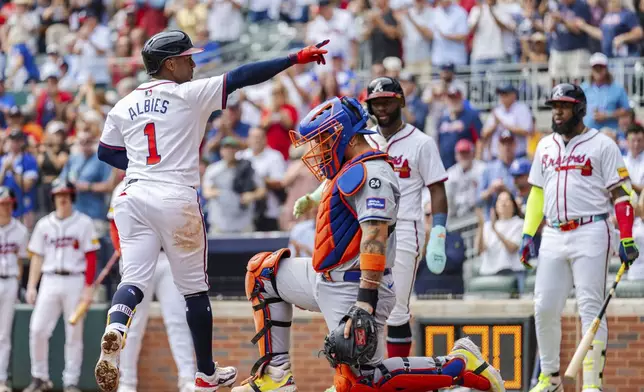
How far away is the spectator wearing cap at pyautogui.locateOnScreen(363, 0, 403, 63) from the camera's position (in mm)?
16922

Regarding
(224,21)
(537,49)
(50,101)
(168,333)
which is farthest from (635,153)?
(50,101)

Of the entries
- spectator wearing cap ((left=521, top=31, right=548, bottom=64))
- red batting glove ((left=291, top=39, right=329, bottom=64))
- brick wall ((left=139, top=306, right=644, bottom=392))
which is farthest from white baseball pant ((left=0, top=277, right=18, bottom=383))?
spectator wearing cap ((left=521, top=31, right=548, bottom=64))

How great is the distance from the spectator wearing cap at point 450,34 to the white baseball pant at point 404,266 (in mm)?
7382

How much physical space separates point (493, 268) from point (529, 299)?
87cm

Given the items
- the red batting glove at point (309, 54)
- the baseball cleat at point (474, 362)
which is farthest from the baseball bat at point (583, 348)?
the red batting glove at point (309, 54)

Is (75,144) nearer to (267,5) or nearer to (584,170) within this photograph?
(267,5)

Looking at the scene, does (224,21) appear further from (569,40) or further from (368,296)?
(368,296)

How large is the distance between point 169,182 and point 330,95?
7.35 meters

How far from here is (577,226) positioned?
9.60 m

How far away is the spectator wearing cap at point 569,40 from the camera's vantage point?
1557cm

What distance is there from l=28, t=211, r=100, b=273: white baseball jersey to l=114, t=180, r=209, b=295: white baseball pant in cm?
469

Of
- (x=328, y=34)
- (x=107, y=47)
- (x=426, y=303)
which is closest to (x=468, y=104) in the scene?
(x=328, y=34)

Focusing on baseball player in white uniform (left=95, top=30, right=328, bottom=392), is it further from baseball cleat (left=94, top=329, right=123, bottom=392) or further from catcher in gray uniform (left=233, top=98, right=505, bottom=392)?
catcher in gray uniform (left=233, top=98, right=505, bottom=392)

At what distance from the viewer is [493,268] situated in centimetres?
1209
